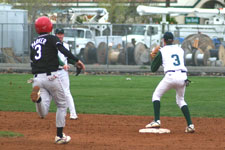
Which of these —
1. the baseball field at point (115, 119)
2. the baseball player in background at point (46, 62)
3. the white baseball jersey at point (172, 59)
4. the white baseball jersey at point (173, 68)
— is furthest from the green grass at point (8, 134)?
the white baseball jersey at point (172, 59)

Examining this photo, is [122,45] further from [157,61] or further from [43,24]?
[43,24]

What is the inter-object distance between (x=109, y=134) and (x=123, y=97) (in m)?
8.22

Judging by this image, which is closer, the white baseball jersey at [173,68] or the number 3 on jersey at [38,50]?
the number 3 on jersey at [38,50]

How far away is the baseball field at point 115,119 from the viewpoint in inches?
378

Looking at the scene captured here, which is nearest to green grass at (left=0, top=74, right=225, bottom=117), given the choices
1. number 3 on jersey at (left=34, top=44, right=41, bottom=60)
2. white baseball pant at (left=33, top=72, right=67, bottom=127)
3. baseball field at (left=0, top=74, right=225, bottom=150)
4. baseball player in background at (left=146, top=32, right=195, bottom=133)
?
baseball field at (left=0, top=74, right=225, bottom=150)

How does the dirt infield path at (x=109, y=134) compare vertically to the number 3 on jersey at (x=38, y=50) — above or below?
below

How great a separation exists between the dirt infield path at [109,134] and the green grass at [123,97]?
1.54 m

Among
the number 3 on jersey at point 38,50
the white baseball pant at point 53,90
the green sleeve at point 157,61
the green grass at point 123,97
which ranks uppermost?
the number 3 on jersey at point 38,50

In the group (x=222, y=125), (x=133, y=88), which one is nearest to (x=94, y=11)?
(x=133, y=88)

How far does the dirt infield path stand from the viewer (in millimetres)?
9266

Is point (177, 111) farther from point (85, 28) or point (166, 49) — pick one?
point (85, 28)

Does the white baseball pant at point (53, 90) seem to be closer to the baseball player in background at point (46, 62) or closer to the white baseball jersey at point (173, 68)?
the baseball player in background at point (46, 62)

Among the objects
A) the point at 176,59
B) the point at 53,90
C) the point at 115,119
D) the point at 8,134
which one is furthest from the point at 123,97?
the point at 53,90

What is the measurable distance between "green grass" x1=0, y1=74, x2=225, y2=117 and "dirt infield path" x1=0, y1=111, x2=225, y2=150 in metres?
1.54
